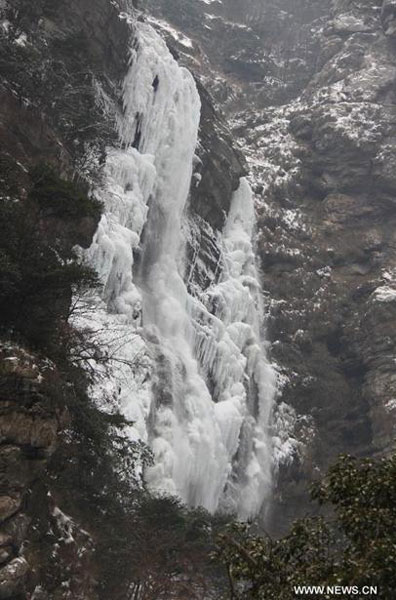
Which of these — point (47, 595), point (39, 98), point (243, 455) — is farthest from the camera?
point (243, 455)

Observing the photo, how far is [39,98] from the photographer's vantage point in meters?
19.8

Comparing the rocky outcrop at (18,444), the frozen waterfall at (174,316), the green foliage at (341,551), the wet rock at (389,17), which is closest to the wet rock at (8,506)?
the rocky outcrop at (18,444)

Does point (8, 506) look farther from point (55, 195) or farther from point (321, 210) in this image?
point (321, 210)

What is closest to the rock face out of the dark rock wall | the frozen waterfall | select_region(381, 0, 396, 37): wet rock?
select_region(381, 0, 396, 37): wet rock

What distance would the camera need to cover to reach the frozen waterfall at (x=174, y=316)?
77.7ft

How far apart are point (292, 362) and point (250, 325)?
3.84m

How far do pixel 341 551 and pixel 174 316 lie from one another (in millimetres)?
21863

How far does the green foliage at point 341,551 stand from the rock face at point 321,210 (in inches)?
1051

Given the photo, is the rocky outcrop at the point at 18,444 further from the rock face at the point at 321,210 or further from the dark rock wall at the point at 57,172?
the rock face at the point at 321,210

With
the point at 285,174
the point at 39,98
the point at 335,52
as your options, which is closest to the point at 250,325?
the point at 285,174

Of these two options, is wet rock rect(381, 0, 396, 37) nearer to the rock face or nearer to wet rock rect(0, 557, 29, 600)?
the rock face

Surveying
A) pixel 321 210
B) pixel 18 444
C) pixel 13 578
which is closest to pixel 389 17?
pixel 321 210

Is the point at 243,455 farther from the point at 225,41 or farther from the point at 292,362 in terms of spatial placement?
the point at 225,41

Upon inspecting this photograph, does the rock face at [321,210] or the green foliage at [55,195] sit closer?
the green foliage at [55,195]
